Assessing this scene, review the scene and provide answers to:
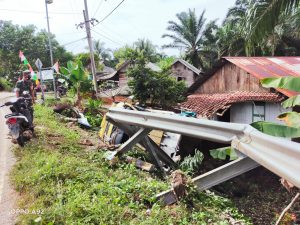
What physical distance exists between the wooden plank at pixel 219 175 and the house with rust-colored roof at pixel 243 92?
8233 millimetres

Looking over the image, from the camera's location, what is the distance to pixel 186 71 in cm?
2839

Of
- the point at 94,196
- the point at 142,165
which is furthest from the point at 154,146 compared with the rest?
the point at 94,196


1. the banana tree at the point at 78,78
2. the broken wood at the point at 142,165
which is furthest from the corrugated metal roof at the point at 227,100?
the broken wood at the point at 142,165

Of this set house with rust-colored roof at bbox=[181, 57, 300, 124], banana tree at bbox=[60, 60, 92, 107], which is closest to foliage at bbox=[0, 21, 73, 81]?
banana tree at bbox=[60, 60, 92, 107]

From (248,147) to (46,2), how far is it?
27.9 meters

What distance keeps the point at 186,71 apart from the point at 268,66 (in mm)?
15021

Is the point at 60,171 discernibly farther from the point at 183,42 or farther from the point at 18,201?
the point at 183,42

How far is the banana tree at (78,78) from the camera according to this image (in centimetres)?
1562

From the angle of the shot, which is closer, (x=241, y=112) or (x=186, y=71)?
(x=241, y=112)

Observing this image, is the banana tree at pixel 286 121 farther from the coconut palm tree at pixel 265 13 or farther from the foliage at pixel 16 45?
the foliage at pixel 16 45

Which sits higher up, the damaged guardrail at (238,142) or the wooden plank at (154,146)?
the damaged guardrail at (238,142)

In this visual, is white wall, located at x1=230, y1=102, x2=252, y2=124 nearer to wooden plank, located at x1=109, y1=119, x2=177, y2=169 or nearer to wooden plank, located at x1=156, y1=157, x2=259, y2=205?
wooden plank, located at x1=109, y1=119, x2=177, y2=169

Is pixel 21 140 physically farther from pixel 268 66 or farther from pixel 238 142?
pixel 268 66

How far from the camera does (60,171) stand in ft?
15.9
